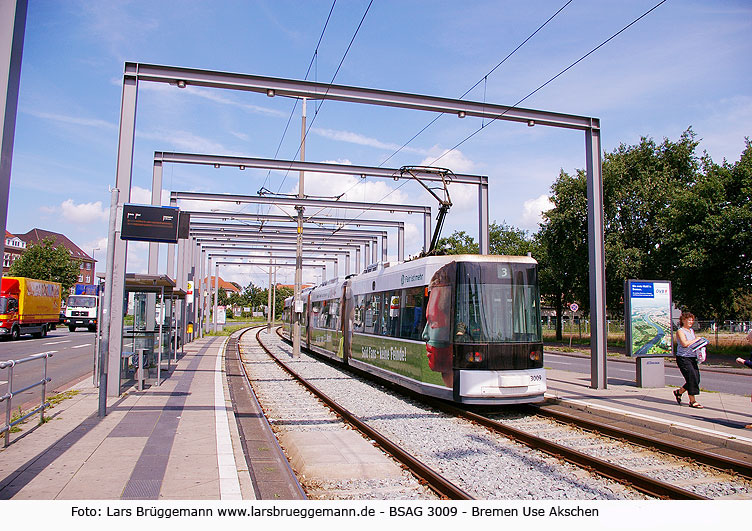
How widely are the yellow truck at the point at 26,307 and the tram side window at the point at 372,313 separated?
22997 mm

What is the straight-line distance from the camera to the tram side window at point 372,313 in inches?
572

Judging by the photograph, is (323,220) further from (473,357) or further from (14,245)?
(14,245)

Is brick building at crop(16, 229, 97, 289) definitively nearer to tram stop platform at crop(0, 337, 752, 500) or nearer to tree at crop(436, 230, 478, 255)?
tree at crop(436, 230, 478, 255)

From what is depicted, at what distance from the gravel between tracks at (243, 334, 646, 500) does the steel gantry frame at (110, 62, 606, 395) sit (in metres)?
4.62

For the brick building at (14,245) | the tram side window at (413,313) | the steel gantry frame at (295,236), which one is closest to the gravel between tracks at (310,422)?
the tram side window at (413,313)

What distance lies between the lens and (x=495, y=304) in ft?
33.7

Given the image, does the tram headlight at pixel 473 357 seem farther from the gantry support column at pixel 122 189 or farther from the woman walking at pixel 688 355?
the gantry support column at pixel 122 189

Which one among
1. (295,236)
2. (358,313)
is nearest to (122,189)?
(358,313)

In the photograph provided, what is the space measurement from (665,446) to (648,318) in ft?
23.8

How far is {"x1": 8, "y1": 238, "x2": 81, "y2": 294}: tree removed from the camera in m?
58.8

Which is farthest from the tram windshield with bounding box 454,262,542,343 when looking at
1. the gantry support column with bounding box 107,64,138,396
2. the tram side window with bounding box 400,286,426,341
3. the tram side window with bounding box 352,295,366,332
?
the gantry support column with bounding box 107,64,138,396

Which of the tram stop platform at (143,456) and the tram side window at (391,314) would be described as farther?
the tram side window at (391,314)

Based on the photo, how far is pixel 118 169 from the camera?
37.4 ft

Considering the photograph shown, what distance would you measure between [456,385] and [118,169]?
771cm
